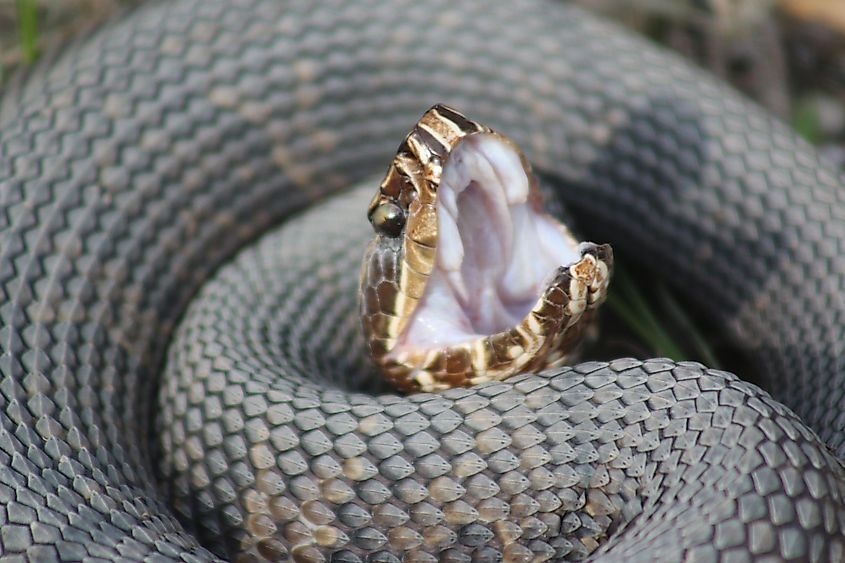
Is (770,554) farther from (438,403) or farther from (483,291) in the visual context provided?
(483,291)

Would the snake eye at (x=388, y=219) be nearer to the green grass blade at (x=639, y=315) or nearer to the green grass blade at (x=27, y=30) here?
the green grass blade at (x=639, y=315)

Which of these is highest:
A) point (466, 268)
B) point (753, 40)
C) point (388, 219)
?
point (753, 40)

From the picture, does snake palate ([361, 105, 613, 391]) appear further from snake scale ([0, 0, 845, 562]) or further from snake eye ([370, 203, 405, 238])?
snake scale ([0, 0, 845, 562])

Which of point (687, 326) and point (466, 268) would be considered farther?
point (687, 326)

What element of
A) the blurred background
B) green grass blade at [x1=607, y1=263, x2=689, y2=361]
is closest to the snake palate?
green grass blade at [x1=607, y1=263, x2=689, y2=361]

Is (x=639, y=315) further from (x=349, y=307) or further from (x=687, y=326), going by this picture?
(x=349, y=307)

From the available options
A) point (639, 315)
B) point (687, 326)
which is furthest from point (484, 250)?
point (687, 326)

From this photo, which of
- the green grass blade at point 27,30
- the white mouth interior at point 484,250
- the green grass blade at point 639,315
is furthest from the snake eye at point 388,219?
the green grass blade at point 27,30
